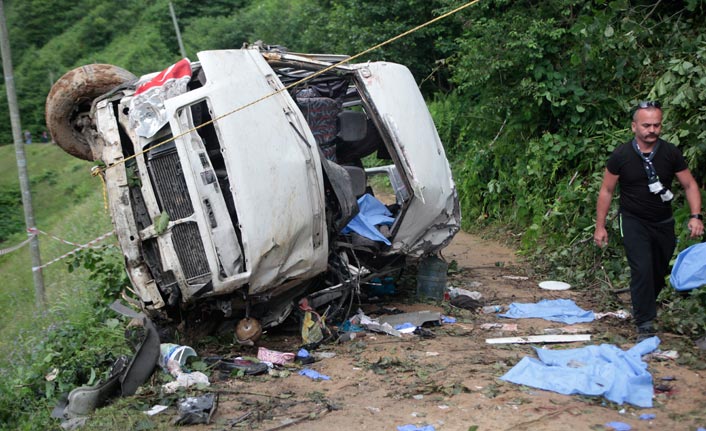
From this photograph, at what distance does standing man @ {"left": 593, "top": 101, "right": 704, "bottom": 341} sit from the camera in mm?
5320

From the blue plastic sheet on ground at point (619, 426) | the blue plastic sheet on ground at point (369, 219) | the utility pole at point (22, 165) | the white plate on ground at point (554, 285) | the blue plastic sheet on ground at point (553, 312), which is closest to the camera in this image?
the blue plastic sheet on ground at point (619, 426)

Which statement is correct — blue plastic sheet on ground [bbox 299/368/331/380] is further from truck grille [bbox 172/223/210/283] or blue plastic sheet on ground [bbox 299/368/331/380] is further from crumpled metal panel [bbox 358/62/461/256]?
crumpled metal panel [bbox 358/62/461/256]

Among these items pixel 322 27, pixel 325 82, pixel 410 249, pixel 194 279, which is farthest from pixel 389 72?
pixel 322 27

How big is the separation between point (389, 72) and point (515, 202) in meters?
4.16

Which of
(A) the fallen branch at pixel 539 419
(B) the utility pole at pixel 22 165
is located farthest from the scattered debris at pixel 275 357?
(B) the utility pole at pixel 22 165

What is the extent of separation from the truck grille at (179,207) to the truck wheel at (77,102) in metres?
0.96

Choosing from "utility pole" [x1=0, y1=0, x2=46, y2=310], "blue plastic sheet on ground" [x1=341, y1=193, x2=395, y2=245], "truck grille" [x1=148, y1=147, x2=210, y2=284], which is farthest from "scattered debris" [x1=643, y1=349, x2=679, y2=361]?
"utility pole" [x1=0, y1=0, x2=46, y2=310]

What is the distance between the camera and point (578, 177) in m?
9.18

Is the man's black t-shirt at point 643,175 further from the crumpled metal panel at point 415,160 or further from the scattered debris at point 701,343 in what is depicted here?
the crumpled metal panel at point 415,160

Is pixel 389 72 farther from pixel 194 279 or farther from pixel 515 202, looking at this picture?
pixel 515 202

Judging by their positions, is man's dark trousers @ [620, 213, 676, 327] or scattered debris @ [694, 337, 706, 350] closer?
scattered debris @ [694, 337, 706, 350]

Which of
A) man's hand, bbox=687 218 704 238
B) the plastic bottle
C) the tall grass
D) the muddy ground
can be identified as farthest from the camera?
the tall grass

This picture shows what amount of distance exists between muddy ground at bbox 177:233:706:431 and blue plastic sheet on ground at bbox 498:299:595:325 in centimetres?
13

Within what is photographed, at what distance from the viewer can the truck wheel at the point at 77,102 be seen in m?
6.21
